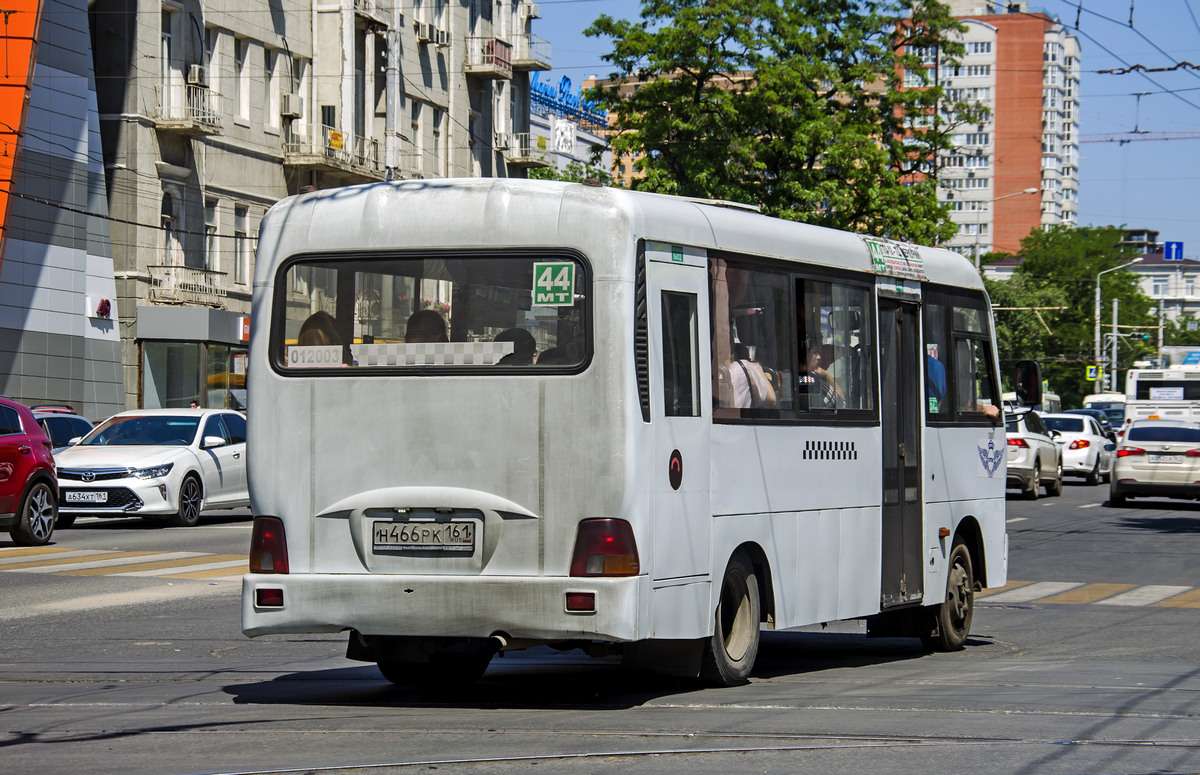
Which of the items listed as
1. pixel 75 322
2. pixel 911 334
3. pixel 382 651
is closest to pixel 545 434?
pixel 382 651

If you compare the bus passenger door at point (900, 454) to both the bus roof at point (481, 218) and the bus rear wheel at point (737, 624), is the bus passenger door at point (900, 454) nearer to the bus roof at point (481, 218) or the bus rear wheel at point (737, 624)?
the bus rear wheel at point (737, 624)

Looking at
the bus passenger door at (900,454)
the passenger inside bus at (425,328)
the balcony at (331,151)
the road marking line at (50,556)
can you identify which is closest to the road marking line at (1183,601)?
the bus passenger door at (900,454)

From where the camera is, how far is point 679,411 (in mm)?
8594

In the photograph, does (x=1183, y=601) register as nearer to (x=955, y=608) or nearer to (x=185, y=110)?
(x=955, y=608)

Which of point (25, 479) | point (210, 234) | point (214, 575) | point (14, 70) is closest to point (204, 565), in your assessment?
point (214, 575)

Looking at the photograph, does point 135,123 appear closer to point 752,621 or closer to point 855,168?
point 855,168

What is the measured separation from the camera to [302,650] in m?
11.8

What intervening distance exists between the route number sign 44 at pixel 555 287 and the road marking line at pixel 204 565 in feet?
31.2

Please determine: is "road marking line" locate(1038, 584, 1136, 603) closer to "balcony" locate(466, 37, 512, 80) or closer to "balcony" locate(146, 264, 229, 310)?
"balcony" locate(146, 264, 229, 310)

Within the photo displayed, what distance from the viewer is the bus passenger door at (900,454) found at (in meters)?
11.0

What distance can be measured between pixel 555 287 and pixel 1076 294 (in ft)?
363

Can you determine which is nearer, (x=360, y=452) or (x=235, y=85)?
(x=360, y=452)

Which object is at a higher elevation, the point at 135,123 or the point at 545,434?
the point at 135,123

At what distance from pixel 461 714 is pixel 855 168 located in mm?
36071
